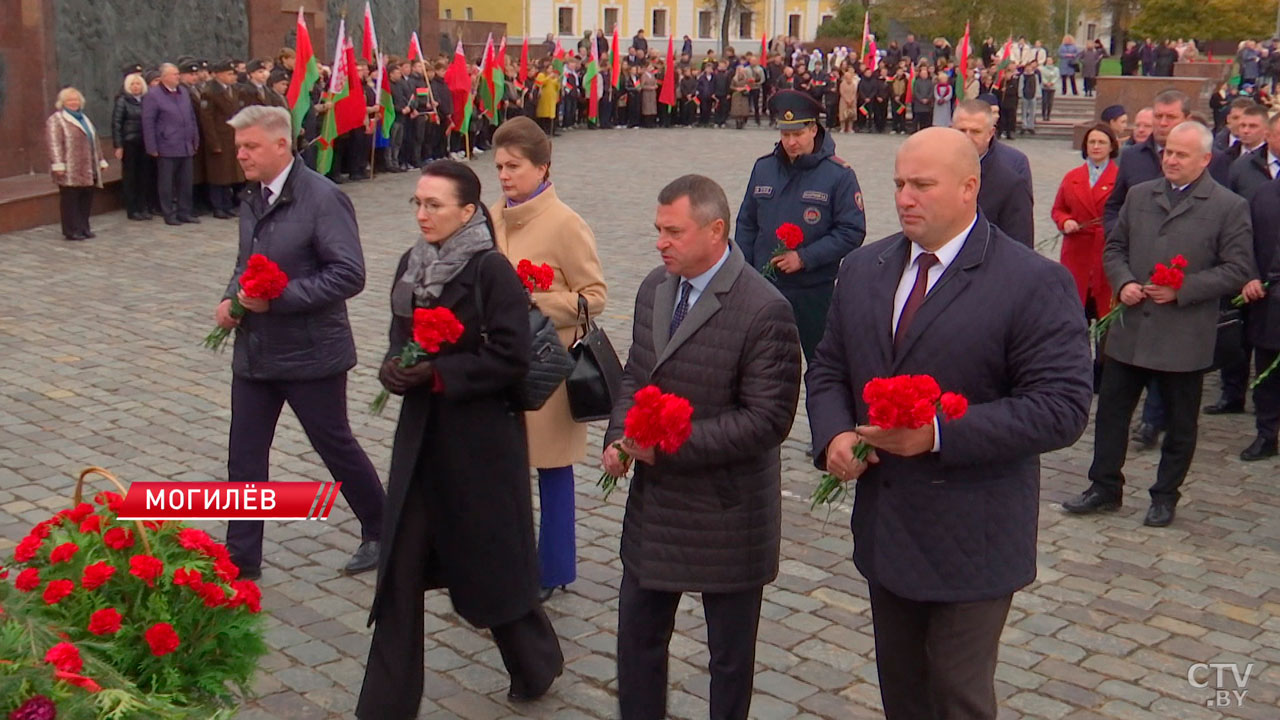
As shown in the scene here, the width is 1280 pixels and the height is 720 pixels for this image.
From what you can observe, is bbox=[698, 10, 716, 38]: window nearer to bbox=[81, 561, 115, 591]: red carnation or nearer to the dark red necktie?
the dark red necktie

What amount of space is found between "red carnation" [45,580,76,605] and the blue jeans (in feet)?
7.94

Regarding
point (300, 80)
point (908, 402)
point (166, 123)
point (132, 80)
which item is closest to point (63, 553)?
point (908, 402)

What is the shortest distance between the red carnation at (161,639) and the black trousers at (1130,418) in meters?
4.90

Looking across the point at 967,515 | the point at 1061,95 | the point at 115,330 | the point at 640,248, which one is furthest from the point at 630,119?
the point at 967,515

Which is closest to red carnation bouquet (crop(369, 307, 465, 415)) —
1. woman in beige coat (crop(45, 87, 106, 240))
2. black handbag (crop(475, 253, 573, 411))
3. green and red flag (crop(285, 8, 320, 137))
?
black handbag (crop(475, 253, 573, 411))

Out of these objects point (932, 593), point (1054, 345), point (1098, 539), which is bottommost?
point (1098, 539)

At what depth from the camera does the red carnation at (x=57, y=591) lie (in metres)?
3.47

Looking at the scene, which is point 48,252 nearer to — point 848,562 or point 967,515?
point 848,562

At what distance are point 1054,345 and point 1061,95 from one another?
131ft

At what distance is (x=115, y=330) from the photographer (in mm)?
10953

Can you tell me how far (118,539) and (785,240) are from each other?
4116 mm

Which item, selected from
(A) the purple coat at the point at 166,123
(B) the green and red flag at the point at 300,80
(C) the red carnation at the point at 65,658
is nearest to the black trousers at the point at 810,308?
(C) the red carnation at the point at 65,658

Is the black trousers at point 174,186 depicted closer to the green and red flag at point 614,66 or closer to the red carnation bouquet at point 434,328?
the red carnation bouquet at point 434,328

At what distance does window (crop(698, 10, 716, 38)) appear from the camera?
8538 cm
